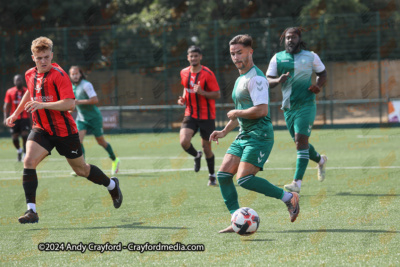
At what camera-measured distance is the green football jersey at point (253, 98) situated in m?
6.11

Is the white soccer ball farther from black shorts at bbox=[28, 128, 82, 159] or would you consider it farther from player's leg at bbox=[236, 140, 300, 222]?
black shorts at bbox=[28, 128, 82, 159]

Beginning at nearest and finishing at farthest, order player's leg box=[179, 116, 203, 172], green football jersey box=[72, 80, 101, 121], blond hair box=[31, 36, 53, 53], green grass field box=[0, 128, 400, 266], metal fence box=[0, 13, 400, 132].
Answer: green grass field box=[0, 128, 400, 266]
blond hair box=[31, 36, 53, 53]
player's leg box=[179, 116, 203, 172]
green football jersey box=[72, 80, 101, 121]
metal fence box=[0, 13, 400, 132]

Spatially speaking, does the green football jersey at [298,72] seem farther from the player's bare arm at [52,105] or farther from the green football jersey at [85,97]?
the green football jersey at [85,97]

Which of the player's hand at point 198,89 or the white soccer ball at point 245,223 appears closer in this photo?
the white soccer ball at point 245,223

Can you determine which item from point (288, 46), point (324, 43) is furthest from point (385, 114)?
point (288, 46)

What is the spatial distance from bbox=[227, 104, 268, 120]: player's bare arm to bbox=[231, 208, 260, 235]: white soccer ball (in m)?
0.94

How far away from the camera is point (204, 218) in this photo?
7.16m

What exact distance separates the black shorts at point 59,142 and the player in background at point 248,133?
1.83m

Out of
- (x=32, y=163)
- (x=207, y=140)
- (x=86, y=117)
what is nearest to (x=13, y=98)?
(x=86, y=117)

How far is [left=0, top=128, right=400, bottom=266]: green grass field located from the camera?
5297mm

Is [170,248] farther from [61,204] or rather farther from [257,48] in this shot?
[257,48]

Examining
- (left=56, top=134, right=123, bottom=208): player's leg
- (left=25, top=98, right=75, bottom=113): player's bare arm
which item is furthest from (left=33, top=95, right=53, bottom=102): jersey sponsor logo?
(left=56, top=134, right=123, bottom=208): player's leg

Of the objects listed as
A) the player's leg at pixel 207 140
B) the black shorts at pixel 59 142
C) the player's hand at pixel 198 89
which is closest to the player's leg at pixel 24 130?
the player's leg at pixel 207 140

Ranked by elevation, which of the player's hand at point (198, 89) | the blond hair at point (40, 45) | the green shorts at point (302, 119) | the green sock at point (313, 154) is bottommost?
the green sock at point (313, 154)
